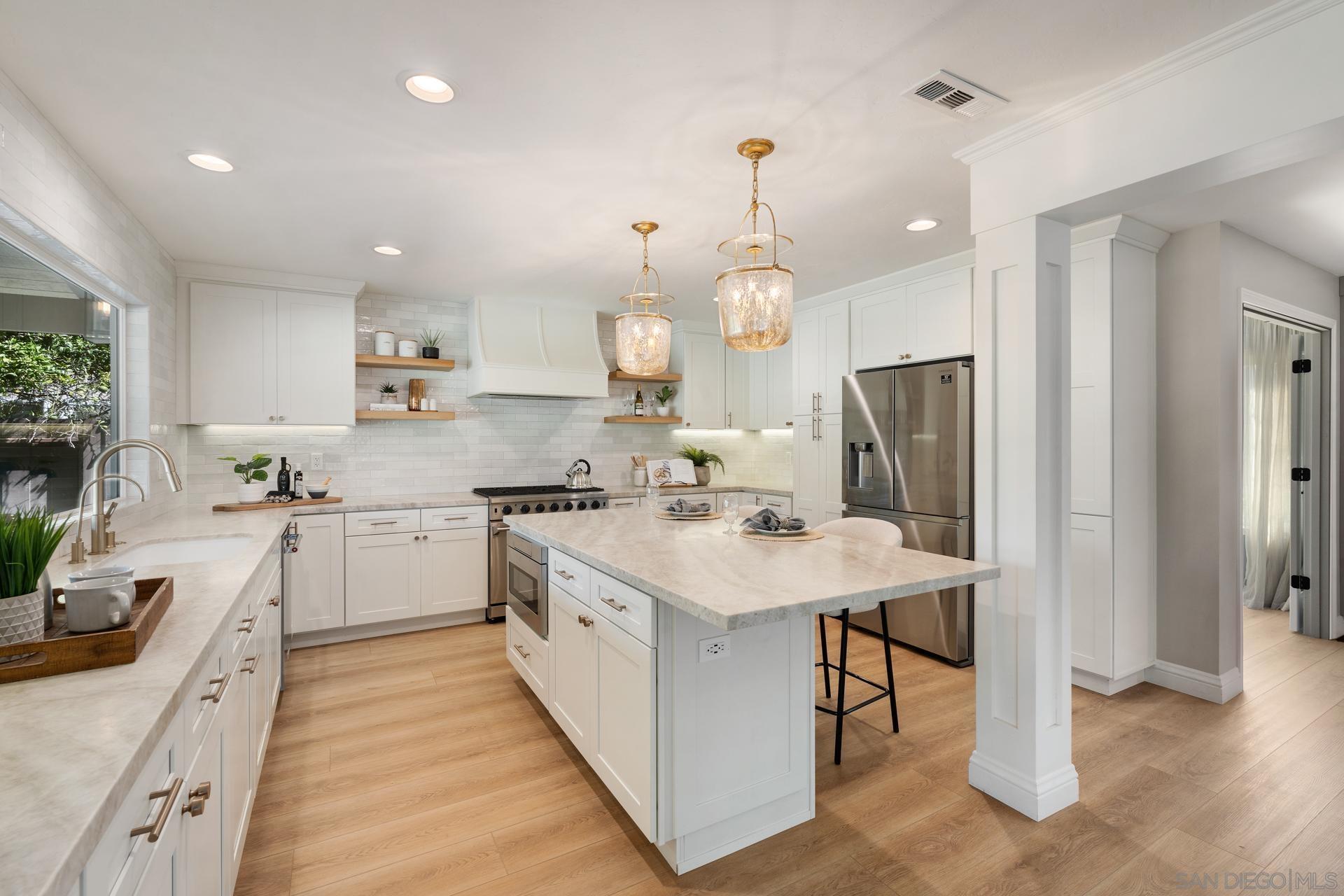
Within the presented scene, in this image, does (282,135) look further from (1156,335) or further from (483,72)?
(1156,335)

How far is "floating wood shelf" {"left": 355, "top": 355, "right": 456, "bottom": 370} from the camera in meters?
4.65

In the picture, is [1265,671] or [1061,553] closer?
[1061,553]

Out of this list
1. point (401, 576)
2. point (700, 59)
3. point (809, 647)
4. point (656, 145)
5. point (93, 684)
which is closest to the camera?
point (93, 684)

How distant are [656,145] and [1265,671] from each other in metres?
4.35

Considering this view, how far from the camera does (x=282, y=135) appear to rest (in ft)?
7.69

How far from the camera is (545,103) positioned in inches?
84.0

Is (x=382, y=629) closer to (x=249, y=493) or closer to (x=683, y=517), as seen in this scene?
(x=249, y=493)

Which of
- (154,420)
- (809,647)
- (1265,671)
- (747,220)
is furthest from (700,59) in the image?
(1265,671)

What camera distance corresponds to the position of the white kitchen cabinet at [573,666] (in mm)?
2410

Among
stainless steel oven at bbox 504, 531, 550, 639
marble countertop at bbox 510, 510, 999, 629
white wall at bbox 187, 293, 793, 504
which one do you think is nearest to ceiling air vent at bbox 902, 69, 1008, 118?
marble countertop at bbox 510, 510, 999, 629

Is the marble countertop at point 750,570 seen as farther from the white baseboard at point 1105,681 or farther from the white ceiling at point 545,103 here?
the white baseboard at point 1105,681

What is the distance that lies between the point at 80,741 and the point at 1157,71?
2.97 m

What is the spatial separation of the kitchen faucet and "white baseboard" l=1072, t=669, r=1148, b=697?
4072 millimetres

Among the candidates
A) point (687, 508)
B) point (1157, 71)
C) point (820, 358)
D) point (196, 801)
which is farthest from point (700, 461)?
point (196, 801)
